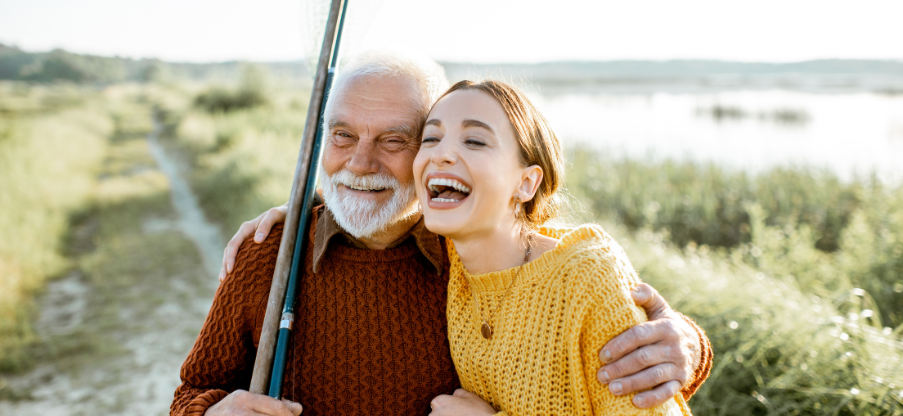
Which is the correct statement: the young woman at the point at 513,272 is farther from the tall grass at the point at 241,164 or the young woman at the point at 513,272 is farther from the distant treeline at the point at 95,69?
the tall grass at the point at 241,164

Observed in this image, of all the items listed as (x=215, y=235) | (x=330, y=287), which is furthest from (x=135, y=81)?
(x=330, y=287)

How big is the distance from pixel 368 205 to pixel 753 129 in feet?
62.4

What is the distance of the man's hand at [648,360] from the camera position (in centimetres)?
140

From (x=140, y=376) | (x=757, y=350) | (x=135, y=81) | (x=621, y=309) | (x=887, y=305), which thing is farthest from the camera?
(x=135, y=81)

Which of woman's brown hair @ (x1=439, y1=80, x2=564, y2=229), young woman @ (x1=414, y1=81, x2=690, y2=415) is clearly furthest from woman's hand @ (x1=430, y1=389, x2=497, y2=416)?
woman's brown hair @ (x1=439, y1=80, x2=564, y2=229)

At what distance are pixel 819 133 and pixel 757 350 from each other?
15920mm

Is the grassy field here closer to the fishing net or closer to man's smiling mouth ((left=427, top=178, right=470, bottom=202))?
man's smiling mouth ((left=427, top=178, right=470, bottom=202))

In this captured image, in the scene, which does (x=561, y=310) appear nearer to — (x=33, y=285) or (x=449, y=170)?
(x=449, y=170)

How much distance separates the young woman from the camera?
1.48 metres

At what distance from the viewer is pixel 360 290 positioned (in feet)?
6.42

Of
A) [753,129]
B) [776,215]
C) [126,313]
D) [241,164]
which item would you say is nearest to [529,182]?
[126,313]

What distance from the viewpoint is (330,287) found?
1959 millimetres

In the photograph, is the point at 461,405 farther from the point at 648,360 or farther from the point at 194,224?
the point at 194,224

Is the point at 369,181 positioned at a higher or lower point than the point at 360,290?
higher
